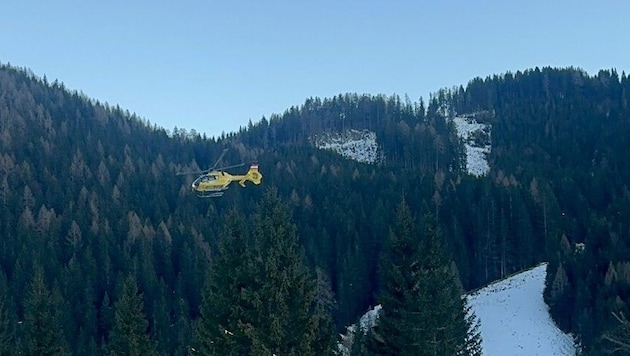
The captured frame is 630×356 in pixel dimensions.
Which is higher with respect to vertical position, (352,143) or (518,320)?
(352,143)

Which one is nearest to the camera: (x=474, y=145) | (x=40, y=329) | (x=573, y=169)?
(x=40, y=329)

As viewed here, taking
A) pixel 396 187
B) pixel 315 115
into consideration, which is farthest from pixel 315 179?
pixel 315 115

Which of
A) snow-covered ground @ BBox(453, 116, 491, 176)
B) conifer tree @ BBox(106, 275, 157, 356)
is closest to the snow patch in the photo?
snow-covered ground @ BBox(453, 116, 491, 176)

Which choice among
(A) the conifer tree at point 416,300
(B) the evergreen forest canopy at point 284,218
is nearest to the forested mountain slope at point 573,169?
(B) the evergreen forest canopy at point 284,218

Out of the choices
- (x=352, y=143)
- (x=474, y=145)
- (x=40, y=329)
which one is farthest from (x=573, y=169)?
(x=40, y=329)

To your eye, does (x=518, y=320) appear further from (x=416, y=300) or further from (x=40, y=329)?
(x=40, y=329)

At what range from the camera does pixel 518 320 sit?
155ft

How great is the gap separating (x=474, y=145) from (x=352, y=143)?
32.3m

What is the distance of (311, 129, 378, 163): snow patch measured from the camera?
155250mm

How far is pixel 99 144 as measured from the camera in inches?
5310

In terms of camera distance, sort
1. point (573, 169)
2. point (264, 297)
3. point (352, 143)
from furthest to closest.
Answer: point (352, 143), point (573, 169), point (264, 297)

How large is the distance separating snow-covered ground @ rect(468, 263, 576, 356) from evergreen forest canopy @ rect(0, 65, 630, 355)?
1.62m

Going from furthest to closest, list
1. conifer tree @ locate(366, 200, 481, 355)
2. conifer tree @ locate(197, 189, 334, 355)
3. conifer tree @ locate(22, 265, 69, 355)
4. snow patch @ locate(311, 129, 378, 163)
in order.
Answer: snow patch @ locate(311, 129, 378, 163) → conifer tree @ locate(22, 265, 69, 355) → conifer tree @ locate(366, 200, 481, 355) → conifer tree @ locate(197, 189, 334, 355)

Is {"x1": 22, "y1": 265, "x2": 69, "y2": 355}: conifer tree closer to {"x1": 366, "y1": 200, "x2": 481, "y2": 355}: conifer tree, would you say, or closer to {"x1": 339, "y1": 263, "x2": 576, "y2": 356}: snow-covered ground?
{"x1": 366, "y1": 200, "x2": 481, "y2": 355}: conifer tree
